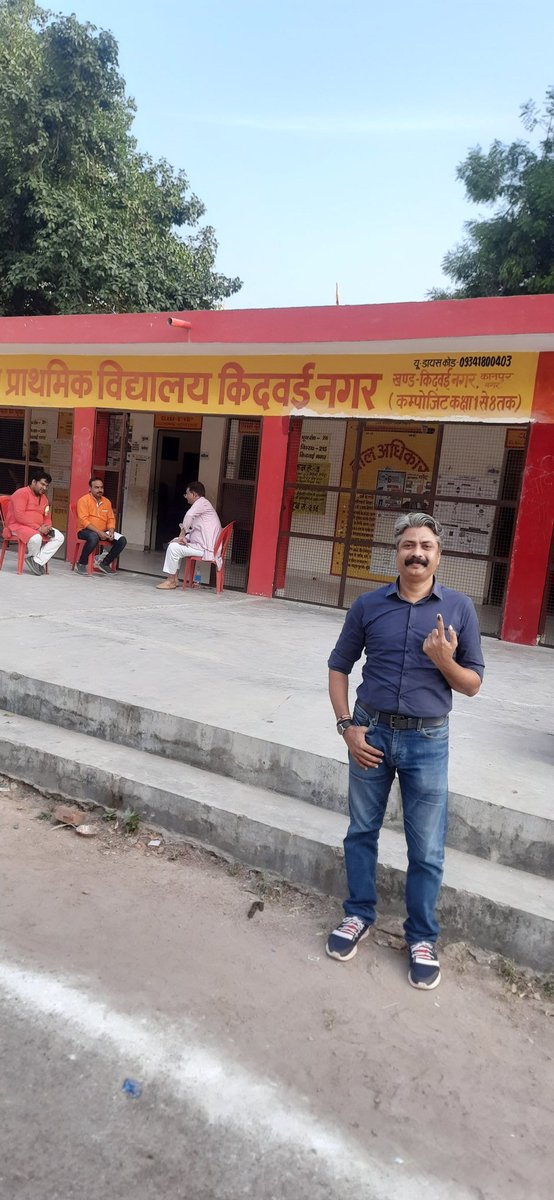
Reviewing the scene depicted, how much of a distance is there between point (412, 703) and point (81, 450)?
8.92 m

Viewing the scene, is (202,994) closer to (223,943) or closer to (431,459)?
(223,943)

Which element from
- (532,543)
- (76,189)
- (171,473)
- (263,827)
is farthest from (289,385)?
(76,189)

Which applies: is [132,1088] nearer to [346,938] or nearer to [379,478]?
[346,938]

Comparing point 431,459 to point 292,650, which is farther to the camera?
point 431,459

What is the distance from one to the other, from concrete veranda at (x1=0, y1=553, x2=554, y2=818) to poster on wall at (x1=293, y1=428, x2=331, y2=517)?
3345mm

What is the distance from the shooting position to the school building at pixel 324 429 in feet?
25.6

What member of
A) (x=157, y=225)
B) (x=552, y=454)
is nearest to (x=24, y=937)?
(x=552, y=454)

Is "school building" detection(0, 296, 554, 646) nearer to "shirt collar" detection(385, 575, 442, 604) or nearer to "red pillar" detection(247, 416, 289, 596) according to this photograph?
"red pillar" detection(247, 416, 289, 596)

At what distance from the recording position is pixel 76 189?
16.5 meters

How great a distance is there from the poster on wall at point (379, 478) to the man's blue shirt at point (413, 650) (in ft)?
27.7

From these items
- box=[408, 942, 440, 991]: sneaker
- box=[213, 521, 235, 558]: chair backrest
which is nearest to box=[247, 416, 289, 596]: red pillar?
box=[213, 521, 235, 558]: chair backrest

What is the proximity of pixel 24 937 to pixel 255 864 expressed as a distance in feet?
3.53

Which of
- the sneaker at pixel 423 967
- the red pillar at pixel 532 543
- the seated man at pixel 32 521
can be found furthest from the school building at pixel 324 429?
the sneaker at pixel 423 967

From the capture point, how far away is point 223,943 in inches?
124
